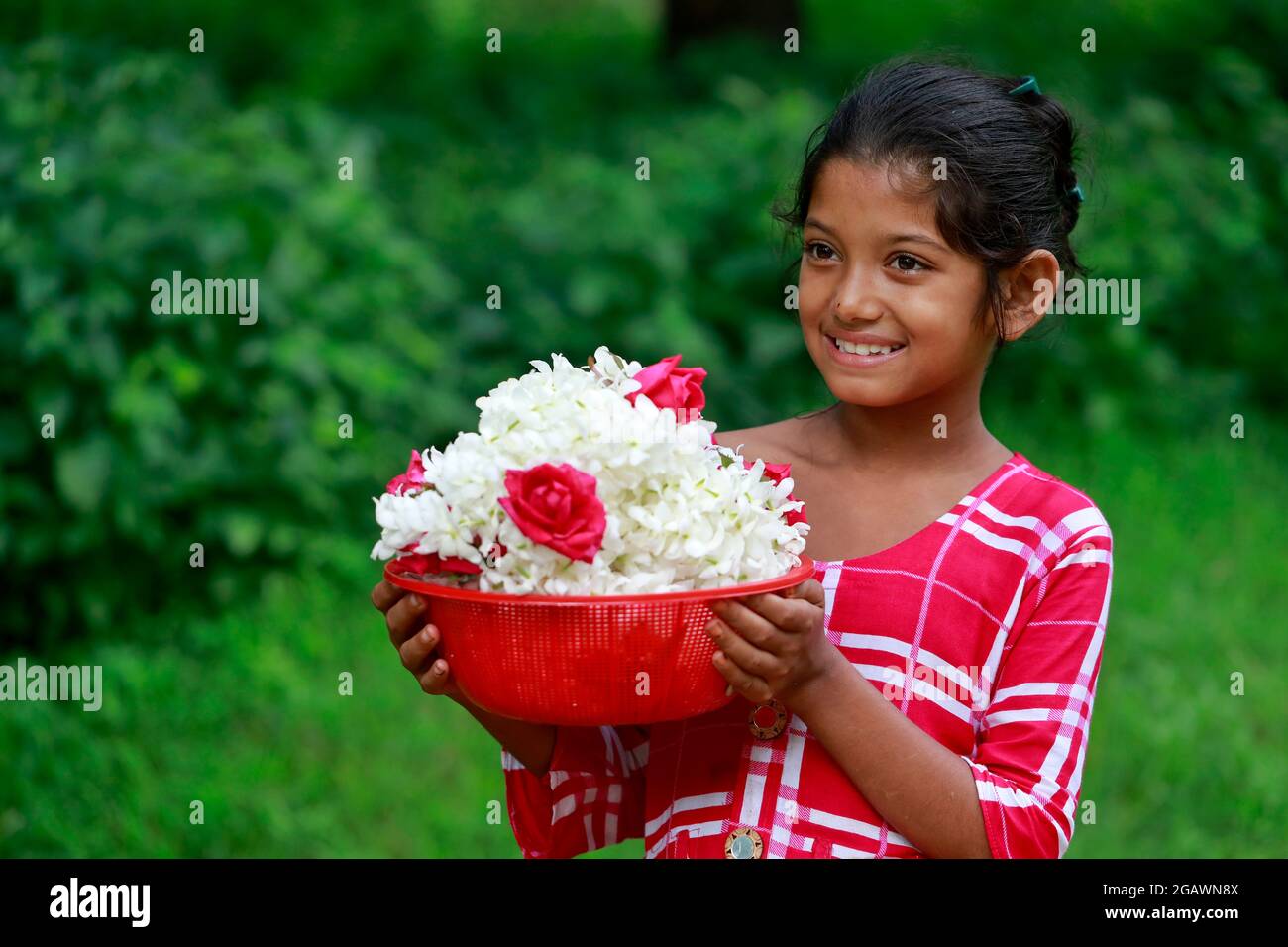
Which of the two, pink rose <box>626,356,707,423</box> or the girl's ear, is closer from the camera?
pink rose <box>626,356,707,423</box>

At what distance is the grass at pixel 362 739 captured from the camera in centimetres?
431

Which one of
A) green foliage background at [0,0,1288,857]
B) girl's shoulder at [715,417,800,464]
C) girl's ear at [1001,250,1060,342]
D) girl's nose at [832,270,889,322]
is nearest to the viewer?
girl's nose at [832,270,889,322]

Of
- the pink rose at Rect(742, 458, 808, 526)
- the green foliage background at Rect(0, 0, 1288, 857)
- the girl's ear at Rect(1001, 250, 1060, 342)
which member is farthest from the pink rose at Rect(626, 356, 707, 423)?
the green foliage background at Rect(0, 0, 1288, 857)

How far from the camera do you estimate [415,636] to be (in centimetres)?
205

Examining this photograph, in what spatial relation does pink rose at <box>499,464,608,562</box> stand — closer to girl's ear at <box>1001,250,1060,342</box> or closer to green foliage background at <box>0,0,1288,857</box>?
girl's ear at <box>1001,250,1060,342</box>

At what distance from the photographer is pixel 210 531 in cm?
533

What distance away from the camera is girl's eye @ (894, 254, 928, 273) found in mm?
2240

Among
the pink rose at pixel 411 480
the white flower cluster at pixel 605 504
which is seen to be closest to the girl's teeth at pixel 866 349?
the white flower cluster at pixel 605 504

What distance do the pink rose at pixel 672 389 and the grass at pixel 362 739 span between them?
101 inches

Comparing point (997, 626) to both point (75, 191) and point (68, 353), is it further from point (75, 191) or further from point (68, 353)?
point (75, 191)

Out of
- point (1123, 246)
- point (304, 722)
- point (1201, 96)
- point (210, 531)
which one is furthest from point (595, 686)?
point (1201, 96)

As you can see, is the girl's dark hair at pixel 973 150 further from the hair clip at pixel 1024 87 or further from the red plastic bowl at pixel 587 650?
the red plastic bowl at pixel 587 650

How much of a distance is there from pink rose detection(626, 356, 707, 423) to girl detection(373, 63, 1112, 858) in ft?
0.92

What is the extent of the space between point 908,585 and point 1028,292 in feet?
1.78
